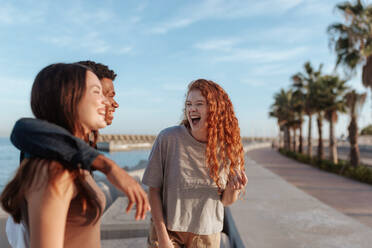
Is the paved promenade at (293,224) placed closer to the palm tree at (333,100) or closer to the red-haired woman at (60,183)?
the red-haired woman at (60,183)

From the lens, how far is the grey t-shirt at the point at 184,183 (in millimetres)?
1896

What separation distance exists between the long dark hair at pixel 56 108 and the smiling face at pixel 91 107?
17mm

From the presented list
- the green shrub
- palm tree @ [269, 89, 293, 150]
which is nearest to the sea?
the green shrub

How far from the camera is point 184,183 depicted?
191cm

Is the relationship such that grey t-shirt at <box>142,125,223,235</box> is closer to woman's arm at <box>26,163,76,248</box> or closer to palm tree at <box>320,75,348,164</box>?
woman's arm at <box>26,163,76,248</box>

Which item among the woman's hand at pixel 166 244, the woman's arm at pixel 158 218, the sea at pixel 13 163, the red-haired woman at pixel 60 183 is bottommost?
the sea at pixel 13 163

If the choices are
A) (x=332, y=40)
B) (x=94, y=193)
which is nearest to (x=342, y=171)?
(x=332, y=40)

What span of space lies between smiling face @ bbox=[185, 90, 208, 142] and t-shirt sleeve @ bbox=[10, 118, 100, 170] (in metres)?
1.08

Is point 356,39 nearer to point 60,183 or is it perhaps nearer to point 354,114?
point 354,114

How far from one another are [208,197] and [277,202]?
425cm

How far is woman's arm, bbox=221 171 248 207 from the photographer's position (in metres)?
1.81

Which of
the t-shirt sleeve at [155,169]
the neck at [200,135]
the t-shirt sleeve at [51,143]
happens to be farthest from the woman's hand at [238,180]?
the t-shirt sleeve at [51,143]

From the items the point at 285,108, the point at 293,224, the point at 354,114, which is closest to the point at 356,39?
the point at 354,114

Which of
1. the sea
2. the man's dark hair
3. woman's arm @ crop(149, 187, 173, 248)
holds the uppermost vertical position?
the man's dark hair
